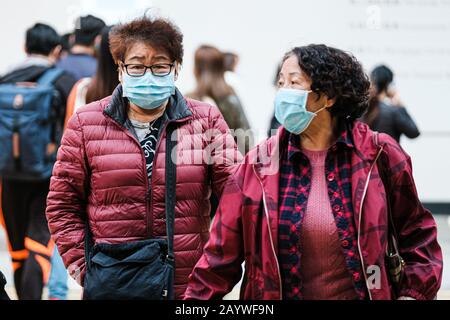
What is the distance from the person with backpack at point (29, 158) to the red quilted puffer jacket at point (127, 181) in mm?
1975

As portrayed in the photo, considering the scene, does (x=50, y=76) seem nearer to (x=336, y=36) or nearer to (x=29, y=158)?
(x=29, y=158)

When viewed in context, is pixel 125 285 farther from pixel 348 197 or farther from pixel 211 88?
pixel 211 88

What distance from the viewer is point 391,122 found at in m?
7.46

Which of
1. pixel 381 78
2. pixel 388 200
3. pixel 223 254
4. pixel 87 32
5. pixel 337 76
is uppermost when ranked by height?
pixel 337 76

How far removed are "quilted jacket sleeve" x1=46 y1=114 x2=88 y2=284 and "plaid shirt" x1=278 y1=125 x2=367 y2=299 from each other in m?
0.99

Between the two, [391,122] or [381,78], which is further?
[381,78]

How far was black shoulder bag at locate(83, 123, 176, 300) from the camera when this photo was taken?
12.9ft

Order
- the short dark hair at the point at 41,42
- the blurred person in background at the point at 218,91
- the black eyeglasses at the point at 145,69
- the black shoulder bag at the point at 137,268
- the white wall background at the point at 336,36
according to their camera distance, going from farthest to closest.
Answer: the white wall background at the point at 336,36, the blurred person in background at the point at 218,91, the short dark hair at the point at 41,42, the black eyeglasses at the point at 145,69, the black shoulder bag at the point at 137,268

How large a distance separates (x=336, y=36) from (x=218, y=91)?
14.4ft

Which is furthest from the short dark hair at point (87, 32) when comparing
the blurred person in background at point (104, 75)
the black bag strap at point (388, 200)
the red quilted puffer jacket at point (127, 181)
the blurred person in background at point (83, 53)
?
the black bag strap at point (388, 200)

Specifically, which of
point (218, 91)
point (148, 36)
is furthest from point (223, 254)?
point (218, 91)

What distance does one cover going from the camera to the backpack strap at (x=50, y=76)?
6.16m

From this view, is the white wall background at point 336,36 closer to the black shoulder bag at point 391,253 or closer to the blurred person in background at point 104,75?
the blurred person in background at point 104,75
